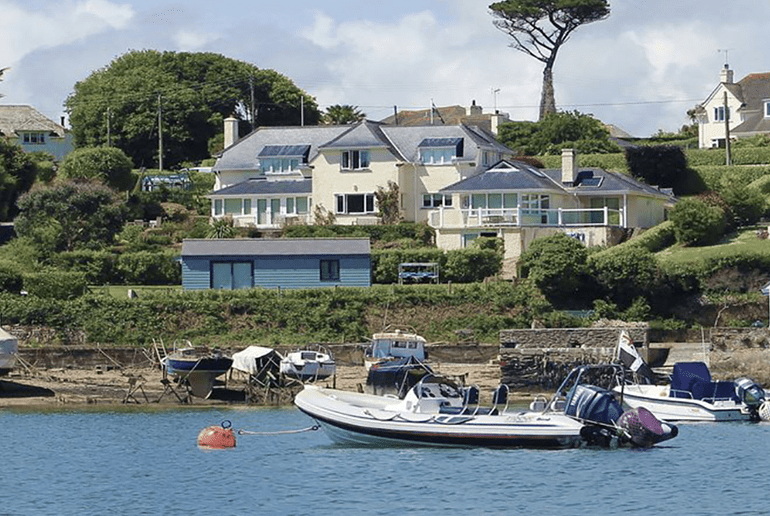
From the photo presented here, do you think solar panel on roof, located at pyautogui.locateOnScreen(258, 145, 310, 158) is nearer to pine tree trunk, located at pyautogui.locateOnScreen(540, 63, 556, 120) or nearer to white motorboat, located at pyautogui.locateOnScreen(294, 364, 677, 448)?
pine tree trunk, located at pyautogui.locateOnScreen(540, 63, 556, 120)

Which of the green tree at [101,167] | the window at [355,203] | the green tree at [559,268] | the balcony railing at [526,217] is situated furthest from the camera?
the green tree at [101,167]

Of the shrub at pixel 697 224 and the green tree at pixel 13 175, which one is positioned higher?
the green tree at pixel 13 175

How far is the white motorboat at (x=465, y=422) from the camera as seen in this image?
40.8 m

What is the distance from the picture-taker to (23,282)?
66.8m

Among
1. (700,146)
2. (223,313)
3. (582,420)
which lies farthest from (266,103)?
(582,420)

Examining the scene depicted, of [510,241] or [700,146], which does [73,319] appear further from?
[700,146]

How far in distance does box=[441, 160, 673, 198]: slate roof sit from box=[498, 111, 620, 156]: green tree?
16.8m

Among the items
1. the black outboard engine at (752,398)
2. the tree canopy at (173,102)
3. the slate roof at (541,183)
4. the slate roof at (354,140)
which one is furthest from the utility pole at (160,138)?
the black outboard engine at (752,398)

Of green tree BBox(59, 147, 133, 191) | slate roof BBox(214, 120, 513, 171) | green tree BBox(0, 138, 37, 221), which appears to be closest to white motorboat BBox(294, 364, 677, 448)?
slate roof BBox(214, 120, 513, 171)

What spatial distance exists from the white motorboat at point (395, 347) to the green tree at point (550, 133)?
41.5 meters

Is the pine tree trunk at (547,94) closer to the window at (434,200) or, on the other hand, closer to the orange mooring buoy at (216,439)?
the window at (434,200)

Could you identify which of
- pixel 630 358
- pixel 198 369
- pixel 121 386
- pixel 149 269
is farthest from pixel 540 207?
pixel 121 386

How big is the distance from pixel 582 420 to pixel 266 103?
79.1 meters

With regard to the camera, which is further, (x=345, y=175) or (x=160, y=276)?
(x=345, y=175)
